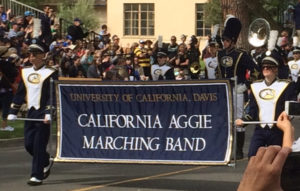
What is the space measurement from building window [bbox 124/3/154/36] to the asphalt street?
3839 centimetres

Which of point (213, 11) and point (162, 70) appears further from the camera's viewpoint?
point (213, 11)

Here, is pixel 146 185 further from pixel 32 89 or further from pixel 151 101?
pixel 32 89

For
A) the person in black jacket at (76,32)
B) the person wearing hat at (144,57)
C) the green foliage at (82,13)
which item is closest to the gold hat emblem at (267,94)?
the person wearing hat at (144,57)

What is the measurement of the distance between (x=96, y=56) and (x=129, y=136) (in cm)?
1578

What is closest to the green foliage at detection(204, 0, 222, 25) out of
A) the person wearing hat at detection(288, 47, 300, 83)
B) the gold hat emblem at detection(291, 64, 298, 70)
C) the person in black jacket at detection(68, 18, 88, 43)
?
the person in black jacket at detection(68, 18, 88, 43)

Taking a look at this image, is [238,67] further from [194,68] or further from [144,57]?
[144,57]

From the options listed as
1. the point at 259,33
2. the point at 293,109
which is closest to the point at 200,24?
the point at 259,33

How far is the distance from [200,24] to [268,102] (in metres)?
40.6

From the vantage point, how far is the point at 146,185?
10.2 meters

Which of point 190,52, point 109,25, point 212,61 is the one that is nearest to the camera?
point 212,61

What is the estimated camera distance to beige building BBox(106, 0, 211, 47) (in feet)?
162

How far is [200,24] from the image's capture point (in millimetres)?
49406

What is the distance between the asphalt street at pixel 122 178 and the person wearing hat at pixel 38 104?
1.19ft

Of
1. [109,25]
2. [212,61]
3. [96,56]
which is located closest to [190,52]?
[96,56]
